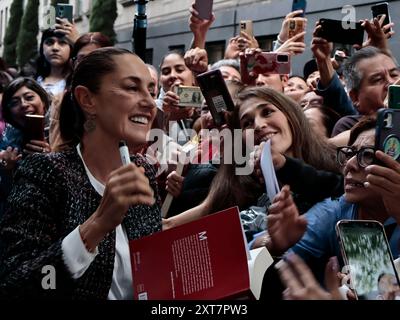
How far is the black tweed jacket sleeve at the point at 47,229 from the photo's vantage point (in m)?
2.55

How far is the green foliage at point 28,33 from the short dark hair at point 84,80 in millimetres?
29276

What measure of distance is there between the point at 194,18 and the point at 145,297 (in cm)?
319

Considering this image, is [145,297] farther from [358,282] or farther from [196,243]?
[358,282]

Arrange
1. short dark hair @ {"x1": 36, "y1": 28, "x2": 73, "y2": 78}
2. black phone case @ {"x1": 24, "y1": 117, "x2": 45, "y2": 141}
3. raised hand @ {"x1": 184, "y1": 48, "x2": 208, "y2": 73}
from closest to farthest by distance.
→ black phone case @ {"x1": 24, "y1": 117, "x2": 45, "y2": 141}, raised hand @ {"x1": 184, "y1": 48, "x2": 208, "y2": 73}, short dark hair @ {"x1": 36, "y1": 28, "x2": 73, "y2": 78}

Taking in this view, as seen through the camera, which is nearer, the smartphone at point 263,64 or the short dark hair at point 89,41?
the smartphone at point 263,64

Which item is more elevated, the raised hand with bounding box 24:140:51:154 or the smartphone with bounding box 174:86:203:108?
the smartphone with bounding box 174:86:203:108

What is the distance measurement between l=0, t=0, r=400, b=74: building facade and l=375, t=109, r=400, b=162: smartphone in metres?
8.09

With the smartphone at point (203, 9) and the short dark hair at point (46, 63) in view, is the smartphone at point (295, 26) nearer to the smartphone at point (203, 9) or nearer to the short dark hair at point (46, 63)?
the smartphone at point (203, 9)

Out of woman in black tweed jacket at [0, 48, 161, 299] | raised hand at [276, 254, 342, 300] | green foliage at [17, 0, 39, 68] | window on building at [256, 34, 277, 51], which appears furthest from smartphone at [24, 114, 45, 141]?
green foliage at [17, 0, 39, 68]

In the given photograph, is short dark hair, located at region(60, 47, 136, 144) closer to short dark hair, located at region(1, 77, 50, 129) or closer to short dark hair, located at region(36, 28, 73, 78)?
short dark hair, located at region(1, 77, 50, 129)

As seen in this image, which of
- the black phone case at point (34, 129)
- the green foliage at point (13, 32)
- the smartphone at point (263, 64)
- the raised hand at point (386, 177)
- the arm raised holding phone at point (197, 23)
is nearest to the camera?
the raised hand at point (386, 177)

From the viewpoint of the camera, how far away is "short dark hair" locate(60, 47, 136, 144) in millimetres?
2902

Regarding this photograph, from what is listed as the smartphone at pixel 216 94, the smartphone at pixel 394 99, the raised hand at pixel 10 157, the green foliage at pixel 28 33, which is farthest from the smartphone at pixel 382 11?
the green foliage at pixel 28 33
